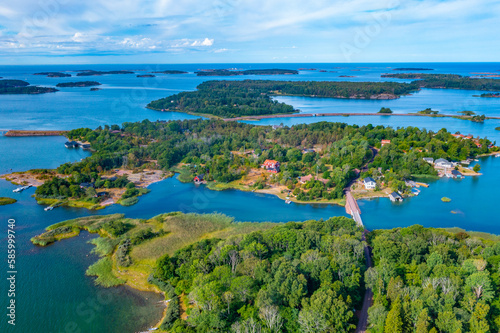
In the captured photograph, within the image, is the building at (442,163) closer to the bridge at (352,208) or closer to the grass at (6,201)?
the bridge at (352,208)

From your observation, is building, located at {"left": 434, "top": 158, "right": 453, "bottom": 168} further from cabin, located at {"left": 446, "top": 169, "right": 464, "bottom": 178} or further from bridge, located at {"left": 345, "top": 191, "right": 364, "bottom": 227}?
bridge, located at {"left": 345, "top": 191, "right": 364, "bottom": 227}


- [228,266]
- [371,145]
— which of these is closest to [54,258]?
[228,266]

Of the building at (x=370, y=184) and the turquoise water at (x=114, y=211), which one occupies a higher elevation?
the building at (x=370, y=184)

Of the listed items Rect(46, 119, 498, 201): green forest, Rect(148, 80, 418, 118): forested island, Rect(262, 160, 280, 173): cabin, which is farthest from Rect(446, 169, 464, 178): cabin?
Rect(148, 80, 418, 118): forested island

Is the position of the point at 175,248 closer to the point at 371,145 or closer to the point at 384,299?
the point at 384,299

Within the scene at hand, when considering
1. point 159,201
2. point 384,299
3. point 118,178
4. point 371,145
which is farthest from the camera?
point 371,145

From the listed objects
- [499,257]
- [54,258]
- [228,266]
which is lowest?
[54,258]

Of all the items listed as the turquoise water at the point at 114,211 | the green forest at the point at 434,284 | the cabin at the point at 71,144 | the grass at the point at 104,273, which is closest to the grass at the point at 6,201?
the turquoise water at the point at 114,211
